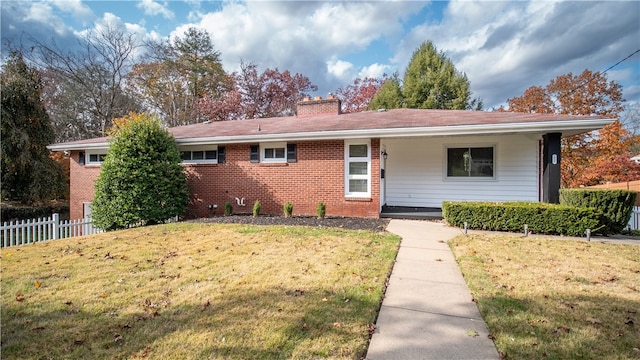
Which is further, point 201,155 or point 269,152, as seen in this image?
point 201,155

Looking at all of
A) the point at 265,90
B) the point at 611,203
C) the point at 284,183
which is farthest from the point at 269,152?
the point at 265,90

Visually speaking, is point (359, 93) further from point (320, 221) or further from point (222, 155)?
point (320, 221)

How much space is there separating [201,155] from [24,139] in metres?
12.2

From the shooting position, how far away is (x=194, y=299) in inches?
134

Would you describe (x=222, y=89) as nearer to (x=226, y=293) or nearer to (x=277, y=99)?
(x=277, y=99)

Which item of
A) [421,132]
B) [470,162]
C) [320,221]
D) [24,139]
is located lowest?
[320,221]

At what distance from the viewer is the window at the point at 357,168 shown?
9.09 m

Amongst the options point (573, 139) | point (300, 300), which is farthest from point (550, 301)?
point (573, 139)

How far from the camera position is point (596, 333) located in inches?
106

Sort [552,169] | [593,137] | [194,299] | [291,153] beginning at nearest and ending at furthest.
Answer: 1. [194,299]
2. [552,169]
3. [291,153]
4. [593,137]

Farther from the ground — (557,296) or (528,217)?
(528,217)

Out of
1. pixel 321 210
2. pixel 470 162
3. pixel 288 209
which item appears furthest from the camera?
pixel 470 162

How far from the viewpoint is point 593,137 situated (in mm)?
16422

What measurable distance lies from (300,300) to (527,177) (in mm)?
9676
